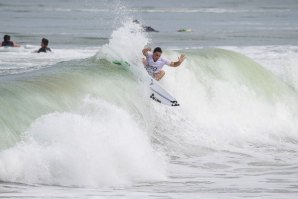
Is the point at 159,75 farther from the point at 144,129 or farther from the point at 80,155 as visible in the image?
the point at 80,155

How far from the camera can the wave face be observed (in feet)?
39.8

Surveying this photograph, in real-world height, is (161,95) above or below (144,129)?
above

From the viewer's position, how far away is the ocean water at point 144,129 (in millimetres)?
11742

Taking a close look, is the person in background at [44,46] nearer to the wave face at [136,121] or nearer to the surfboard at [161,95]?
the wave face at [136,121]

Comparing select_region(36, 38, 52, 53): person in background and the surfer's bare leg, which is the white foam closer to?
the surfer's bare leg

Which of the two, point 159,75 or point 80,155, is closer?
point 80,155

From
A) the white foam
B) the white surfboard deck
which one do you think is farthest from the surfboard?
the white foam

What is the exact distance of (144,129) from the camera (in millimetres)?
16219

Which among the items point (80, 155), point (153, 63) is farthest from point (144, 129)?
point (80, 155)

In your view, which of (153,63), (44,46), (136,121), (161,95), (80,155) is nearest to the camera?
(80,155)

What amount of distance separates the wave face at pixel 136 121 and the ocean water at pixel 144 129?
0.02 meters

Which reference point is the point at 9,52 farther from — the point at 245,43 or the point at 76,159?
the point at 76,159

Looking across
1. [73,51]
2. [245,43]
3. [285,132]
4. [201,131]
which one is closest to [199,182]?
[201,131]

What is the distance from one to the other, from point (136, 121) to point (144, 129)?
0.26 metres
